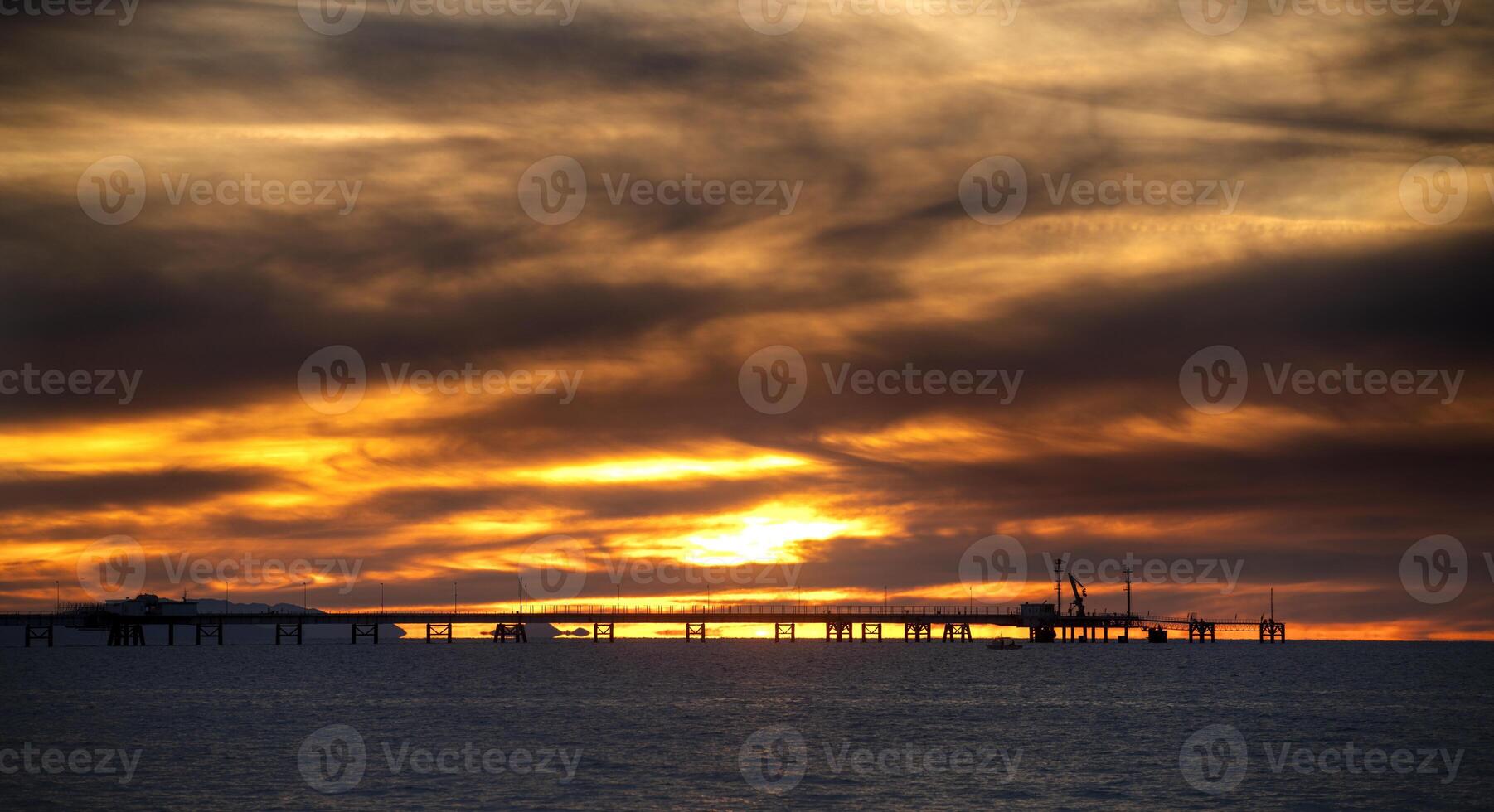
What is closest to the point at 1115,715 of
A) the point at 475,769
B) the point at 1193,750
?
the point at 1193,750

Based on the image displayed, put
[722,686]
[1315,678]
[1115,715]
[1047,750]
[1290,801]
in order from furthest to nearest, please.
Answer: [1315,678]
[722,686]
[1115,715]
[1047,750]
[1290,801]

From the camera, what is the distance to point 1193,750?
8244 cm

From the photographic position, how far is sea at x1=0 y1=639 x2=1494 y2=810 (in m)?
64.6

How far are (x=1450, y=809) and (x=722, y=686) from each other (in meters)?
91.9

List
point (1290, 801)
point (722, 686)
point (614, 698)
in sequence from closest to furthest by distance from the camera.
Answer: point (1290, 801) < point (614, 698) < point (722, 686)

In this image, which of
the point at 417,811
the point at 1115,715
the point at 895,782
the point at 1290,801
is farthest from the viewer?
the point at 1115,715

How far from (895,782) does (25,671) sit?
158 metres

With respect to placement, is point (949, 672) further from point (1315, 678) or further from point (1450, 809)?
point (1450, 809)

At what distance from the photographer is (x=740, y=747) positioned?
82812mm

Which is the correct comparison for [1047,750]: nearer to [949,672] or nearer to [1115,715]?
[1115,715]

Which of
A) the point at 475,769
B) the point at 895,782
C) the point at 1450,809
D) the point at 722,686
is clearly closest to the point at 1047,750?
the point at 895,782

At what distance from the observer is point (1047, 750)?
3238 inches

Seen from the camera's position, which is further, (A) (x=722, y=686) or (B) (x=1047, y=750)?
(A) (x=722, y=686)

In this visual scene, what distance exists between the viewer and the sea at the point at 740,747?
64.6 m
